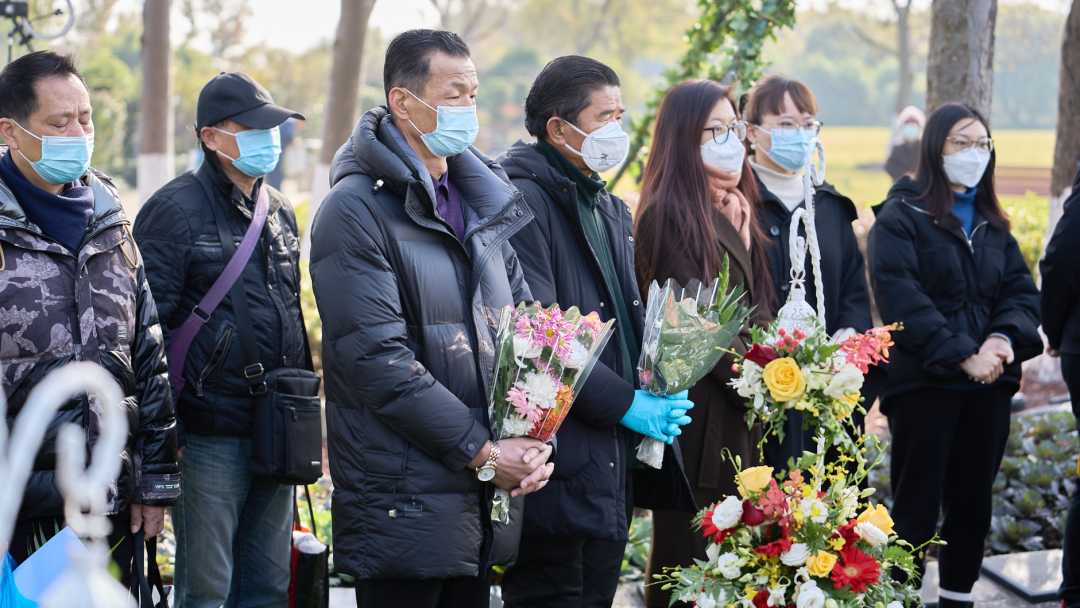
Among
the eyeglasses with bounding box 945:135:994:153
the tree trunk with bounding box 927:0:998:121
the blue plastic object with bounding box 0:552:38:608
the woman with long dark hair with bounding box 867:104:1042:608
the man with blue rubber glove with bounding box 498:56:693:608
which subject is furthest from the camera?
the tree trunk with bounding box 927:0:998:121

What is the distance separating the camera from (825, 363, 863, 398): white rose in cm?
274

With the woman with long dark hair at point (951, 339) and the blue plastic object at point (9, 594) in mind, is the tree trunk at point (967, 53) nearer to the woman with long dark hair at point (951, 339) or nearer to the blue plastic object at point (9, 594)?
the woman with long dark hair at point (951, 339)

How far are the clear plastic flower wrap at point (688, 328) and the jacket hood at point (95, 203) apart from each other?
1736mm

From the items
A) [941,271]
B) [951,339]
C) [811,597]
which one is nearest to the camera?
[811,597]

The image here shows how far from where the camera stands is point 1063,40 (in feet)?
26.1

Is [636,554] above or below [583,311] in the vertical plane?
below

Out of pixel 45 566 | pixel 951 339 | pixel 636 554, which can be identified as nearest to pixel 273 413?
pixel 45 566

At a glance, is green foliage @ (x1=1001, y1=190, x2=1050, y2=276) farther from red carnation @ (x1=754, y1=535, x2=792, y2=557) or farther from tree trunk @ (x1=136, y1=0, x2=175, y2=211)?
tree trunk @ (x1=136, y1=0, x2=175, y2=211)

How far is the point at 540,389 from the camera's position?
2.62m

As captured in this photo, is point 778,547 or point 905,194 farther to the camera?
point 905,194

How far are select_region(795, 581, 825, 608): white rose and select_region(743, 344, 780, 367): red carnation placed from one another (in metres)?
0.68

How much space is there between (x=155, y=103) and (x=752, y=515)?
8.35 metres

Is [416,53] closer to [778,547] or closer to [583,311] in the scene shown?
[583,311]

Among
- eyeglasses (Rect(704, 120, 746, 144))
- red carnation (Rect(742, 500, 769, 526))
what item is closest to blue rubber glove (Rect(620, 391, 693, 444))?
red carnation (Rect(742, 500, 769, 526))
